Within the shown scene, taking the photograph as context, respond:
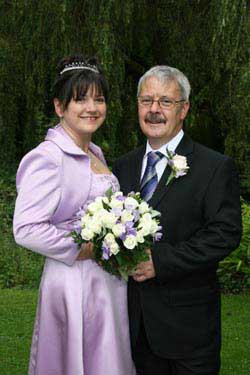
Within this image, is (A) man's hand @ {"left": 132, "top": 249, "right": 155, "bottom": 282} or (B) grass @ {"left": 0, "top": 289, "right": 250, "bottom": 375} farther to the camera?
(B) grass @ {"left": 0, "top": 289, "right": 250, "bottom": 375}

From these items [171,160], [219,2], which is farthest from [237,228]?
[219,2]

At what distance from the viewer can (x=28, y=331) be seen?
6598 millimetres

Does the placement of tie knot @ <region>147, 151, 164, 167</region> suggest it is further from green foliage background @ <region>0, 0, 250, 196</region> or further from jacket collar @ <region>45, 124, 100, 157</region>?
green foliage background @ <region>0, 0, 250, 196</region>

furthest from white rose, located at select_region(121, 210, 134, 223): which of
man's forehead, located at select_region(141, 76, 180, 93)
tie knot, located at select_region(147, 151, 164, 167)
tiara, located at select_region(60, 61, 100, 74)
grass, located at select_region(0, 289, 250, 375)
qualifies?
grass, located at select_region(0, 289, 250, 375)

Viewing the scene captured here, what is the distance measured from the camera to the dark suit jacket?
3.44 metres

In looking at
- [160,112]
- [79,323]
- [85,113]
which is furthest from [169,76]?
[79,323]

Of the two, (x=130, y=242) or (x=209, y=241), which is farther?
(x=209, y=241)

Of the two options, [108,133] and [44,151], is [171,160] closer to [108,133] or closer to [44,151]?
[44,151]

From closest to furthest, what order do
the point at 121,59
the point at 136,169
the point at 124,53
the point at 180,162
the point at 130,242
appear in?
the point at 130,242 < the point at 180,162 < the point at 136,169 < the point at 121,59 < the point at 124,53

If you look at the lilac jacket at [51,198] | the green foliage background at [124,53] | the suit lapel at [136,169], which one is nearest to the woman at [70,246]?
the lilac jacket at [51,198]

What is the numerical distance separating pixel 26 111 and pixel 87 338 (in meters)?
6.09

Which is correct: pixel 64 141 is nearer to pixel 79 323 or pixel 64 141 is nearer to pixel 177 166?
pixel 177 166

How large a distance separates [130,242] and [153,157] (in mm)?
597

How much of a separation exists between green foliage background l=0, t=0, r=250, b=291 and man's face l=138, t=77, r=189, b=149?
14.7ft
